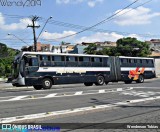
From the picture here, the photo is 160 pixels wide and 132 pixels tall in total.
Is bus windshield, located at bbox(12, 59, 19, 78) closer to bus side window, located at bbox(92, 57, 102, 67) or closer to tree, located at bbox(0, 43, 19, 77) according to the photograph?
bus side window, located at bbox(92, 57, 102, 67)

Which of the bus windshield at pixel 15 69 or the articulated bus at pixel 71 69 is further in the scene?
the bus windshield at pixel 15 69

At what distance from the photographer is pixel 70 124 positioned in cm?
909

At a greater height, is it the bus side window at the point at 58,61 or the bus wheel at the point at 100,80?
the bus side window at the point at 58,61

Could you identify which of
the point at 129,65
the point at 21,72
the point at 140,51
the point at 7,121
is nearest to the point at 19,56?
the point at 21,72

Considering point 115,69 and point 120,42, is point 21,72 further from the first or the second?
point 120,42

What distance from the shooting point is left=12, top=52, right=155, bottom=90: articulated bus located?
25.0 m

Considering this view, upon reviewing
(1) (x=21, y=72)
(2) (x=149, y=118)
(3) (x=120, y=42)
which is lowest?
(2) (x=149, y=118)

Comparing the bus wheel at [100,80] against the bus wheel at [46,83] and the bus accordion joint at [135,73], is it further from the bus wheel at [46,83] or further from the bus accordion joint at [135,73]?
the bus wheel at [46,83]

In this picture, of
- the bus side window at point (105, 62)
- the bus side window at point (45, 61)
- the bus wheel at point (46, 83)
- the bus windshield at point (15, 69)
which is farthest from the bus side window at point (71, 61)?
the bus windshield at point (15, 69)

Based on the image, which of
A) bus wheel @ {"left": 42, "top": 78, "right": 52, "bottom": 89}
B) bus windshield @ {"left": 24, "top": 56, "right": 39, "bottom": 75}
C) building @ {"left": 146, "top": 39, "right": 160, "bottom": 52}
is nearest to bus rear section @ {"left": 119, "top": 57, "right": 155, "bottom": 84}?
bus wheel @ {"left": 42, "top": 78, "right": 52, "bottom": 89}

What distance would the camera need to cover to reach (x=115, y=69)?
3272 cm

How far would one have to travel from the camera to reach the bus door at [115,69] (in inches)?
1275

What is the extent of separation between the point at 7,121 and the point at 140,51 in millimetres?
73717

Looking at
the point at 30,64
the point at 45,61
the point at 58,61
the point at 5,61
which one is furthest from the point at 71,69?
the point at 5,61
